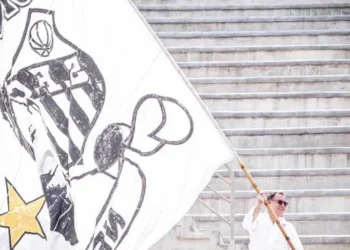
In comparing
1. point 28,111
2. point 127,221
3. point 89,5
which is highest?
point 89,5

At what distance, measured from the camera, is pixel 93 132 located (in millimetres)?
9414

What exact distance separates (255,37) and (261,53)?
18.8 inches

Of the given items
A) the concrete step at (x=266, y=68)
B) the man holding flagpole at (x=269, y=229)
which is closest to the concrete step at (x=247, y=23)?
the concrete step at (x=266, y=68)

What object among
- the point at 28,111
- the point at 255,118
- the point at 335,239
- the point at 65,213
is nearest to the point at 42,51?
the point at 28,111

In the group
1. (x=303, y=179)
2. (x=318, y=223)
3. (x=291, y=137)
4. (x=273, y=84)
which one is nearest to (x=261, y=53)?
(x=273, y=84)

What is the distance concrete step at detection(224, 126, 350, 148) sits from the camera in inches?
588

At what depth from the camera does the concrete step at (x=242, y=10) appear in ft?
58.5

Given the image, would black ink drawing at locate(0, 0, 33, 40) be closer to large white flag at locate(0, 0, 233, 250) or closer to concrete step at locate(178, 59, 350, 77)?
large white flag at locate(0, 0, 233, 250)

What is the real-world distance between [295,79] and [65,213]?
23.8 ft

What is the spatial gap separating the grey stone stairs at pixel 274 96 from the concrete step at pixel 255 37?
0.03 ft

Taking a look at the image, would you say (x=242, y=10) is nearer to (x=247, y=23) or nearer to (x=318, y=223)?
(x=247, y=23)

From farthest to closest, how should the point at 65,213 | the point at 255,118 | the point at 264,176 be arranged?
the point at 255,118, the point at 264,176, the point at 65,213

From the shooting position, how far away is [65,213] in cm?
909

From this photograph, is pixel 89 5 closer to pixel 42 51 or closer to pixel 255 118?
pixel 42 51
